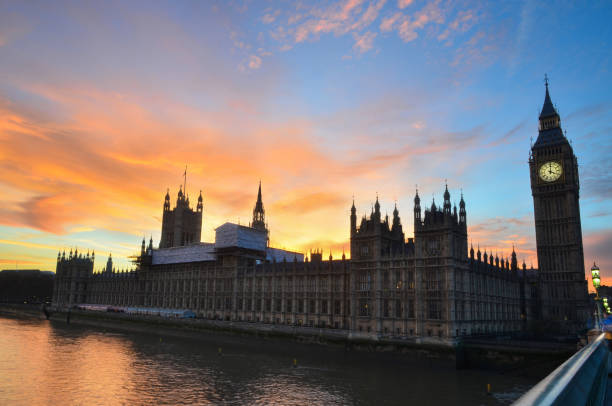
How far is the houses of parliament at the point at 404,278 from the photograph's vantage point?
260 feet

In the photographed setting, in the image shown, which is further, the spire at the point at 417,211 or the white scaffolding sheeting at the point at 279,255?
the white scaffolding sheeting at the point at 279,255

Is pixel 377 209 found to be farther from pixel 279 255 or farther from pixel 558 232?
pixel 279 255

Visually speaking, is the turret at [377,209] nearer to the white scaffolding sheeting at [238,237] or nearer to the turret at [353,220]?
the turret at [353,220]

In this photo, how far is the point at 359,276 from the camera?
88500 millimetres

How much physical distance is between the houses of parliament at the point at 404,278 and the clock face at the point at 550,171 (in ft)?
0.81

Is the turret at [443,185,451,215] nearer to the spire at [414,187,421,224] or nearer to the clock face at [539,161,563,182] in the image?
the spire at [414,187,421,224]

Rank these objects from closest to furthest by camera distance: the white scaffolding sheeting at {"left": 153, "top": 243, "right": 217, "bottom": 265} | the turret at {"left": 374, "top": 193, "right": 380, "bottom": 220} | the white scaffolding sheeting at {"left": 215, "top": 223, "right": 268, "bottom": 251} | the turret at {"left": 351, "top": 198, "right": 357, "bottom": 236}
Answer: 1. the turret at {"left": 374, "top": 193, "right": 380, "bottom": 220}
2. the turret at {"left": 351, "top": 198, "right": 357, "bottom": 236}
3. the white scaffolding sheeting at {"left": 215, "top": 223, "right": 268, "bottom": 251}
4. the white scaffolding sheeting at {"left": 153, "top": 243, "right": 217, "bottom": 265}

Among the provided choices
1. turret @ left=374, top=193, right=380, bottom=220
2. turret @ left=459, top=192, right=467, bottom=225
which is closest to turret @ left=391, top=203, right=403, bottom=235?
turret @ left=374, top=193, right=380, bottom=220

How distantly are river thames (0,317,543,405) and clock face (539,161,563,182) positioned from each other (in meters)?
71.8

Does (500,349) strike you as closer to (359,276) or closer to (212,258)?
(359,276)

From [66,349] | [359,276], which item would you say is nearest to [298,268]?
[359,276]

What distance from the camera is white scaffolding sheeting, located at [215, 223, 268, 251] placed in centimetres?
13238

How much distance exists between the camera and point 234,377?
59875mm

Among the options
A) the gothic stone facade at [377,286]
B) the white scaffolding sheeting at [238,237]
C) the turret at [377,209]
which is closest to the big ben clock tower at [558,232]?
the gothic stone facade at [377,286]
